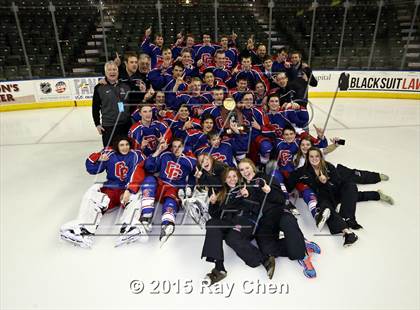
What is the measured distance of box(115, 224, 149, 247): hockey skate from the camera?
2457mm

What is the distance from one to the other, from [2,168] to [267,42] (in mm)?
5746

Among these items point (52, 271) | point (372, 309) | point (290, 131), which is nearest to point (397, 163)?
point (290, 131)

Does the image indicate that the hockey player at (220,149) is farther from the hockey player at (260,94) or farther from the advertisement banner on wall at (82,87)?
the advertisement banner on wall at (82,87)

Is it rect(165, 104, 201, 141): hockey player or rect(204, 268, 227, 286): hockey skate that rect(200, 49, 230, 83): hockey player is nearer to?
rect(165, 104, 201, 141): hockey player

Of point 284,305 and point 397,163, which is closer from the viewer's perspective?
point 284,305

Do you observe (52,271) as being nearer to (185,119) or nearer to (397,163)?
(185,119)

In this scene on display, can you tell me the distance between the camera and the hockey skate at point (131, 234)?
8.06 feet

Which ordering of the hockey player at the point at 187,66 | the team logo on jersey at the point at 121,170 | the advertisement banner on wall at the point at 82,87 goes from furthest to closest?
the advertisement banner on wall at the point at 82,87 < the hockey player at the point at 187,66 < the team logo on jersey at the point at 121,170

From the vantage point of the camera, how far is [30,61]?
22.3 ft

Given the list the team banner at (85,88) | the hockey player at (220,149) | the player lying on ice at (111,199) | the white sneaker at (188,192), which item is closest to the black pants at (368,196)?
the hockey player at (220,149)

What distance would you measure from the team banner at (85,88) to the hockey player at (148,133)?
4226 millimetres

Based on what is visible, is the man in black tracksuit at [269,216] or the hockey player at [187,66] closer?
the man in black tracksuit at [269,216]

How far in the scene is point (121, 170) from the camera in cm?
288

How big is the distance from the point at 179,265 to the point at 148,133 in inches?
56.2
